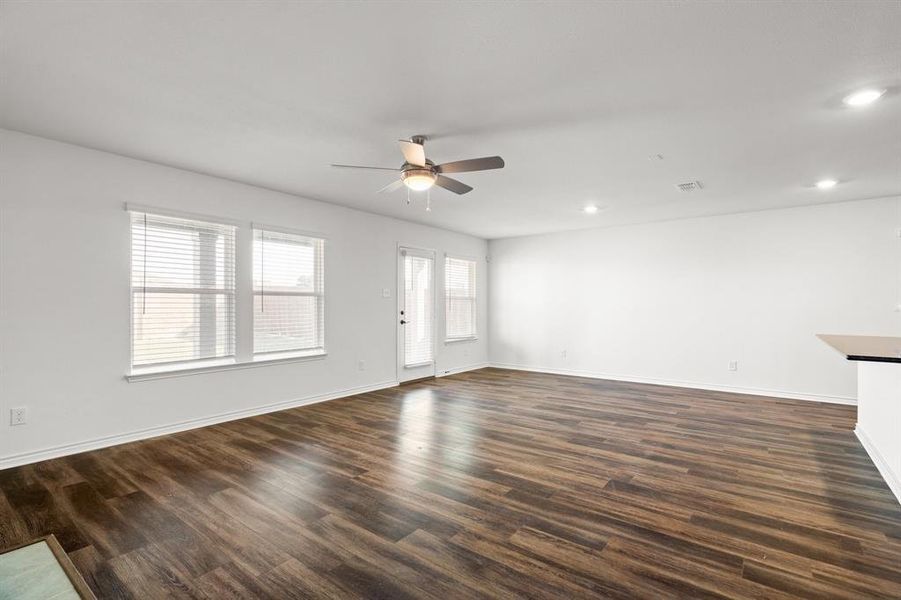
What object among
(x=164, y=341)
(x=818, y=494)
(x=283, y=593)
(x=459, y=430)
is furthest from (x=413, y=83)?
(x=818, y=494)

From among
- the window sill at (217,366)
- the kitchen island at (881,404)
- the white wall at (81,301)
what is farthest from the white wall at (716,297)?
the white wall at (81,301)

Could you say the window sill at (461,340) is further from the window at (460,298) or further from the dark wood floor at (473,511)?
the dark wood floor at (473,511)

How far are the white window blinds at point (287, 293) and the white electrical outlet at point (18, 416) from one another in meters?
1.88

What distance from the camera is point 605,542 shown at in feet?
7.45

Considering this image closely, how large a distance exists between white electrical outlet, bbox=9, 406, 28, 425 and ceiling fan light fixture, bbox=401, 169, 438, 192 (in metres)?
3.41

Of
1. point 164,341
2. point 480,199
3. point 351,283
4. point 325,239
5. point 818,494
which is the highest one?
point 480,199

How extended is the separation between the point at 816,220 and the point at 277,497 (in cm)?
684

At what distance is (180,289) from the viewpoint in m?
4.24

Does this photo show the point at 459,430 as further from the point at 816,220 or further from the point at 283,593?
the point at 816,220

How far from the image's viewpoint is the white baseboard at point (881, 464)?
2.76 meters

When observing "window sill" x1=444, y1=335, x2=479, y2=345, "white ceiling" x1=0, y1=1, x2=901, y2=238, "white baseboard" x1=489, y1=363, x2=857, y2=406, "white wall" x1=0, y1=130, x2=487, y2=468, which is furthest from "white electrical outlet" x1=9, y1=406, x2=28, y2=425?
"white baseboard" x1=489, y1=363, x2=857, y2=406

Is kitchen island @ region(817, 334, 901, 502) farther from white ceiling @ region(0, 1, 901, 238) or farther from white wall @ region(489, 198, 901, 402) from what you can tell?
white wall @ region(489, 198, 901, 402)

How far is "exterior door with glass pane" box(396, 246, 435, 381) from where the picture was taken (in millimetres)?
6672

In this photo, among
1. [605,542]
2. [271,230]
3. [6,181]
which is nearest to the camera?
[605,542]
